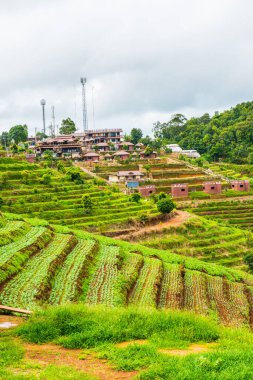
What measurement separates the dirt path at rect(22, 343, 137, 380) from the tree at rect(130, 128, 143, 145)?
270 ft

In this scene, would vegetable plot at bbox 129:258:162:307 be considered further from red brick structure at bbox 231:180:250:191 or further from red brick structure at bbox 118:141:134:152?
red brick structure at bbox 118:141:134:152

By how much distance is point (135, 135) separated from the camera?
304 feet

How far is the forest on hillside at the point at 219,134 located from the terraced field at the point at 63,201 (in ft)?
127

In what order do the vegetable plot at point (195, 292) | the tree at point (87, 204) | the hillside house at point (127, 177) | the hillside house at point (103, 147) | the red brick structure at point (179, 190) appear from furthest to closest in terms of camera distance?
→ the hillside house at point (103, 147) < the hillside house at point (127, 177) < the red brick structure at point (179, 190) < the tree at point (87, 204) < the vegetable plot at point (195, 292)

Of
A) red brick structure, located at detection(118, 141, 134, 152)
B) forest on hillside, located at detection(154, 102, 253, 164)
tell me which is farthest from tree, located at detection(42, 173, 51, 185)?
forest on hillside, located at detection(154, 102, 253, 164)

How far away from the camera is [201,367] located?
8180 mm

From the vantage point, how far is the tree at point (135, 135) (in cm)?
9181

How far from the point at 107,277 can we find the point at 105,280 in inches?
20.5

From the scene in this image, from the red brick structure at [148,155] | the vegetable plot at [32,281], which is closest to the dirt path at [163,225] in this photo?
the vegetable plot at [32,281]

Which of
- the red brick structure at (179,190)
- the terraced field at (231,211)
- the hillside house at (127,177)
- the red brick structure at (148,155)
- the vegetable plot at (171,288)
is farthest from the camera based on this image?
the red brick structure at (148,155)

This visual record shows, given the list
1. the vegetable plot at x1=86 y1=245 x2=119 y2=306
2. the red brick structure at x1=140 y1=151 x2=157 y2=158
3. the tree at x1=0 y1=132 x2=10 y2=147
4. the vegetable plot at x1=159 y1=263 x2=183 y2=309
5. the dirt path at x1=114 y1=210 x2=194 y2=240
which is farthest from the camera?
the tree at x1=0 y1=132 x2=10 y2=147

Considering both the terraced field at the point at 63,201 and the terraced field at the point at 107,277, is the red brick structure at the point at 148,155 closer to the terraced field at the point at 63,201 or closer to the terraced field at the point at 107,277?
the terraced field at the point at 63,201

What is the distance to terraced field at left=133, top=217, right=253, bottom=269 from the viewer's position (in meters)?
35.5

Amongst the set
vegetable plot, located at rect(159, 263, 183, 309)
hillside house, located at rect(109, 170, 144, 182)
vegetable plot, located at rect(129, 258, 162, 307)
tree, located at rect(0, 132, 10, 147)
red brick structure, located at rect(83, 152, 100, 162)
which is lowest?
vegetable plot, located at rect(159, 263, 183, 309)
